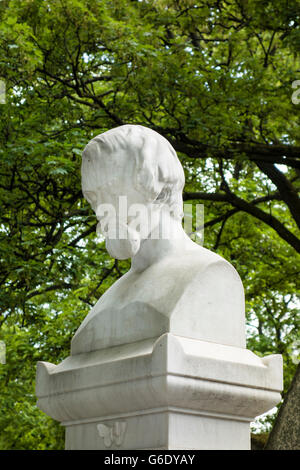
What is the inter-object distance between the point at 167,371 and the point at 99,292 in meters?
8.05

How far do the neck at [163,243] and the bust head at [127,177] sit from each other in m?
0.06

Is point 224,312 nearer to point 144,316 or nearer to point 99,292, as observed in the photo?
point 144,316

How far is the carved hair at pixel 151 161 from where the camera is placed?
10.1ft

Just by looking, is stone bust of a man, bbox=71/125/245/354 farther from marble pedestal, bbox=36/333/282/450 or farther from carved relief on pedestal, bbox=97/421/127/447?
carved relief on pedestal, bbox=97/421/127/447

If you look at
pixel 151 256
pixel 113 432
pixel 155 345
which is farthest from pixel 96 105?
pixel 155 345

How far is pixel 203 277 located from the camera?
9.73ft

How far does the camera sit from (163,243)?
3236mm

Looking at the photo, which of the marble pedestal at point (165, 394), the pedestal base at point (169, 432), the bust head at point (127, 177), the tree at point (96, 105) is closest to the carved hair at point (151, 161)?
the bust head at point (127, 177)

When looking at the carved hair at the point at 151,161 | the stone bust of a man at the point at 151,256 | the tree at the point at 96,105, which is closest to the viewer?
the stone bust of a man at the point at 151,256

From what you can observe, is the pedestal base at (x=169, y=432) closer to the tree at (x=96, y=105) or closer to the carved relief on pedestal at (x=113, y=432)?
the carved relief on pedestal at (x=113, y=432)

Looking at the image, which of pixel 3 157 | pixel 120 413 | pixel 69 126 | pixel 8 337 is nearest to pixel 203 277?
pixel 120 413

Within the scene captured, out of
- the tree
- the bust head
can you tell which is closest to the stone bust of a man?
the bust head

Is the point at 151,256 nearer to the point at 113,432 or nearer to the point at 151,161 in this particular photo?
the point at 151,161

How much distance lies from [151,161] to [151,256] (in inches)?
17.3
